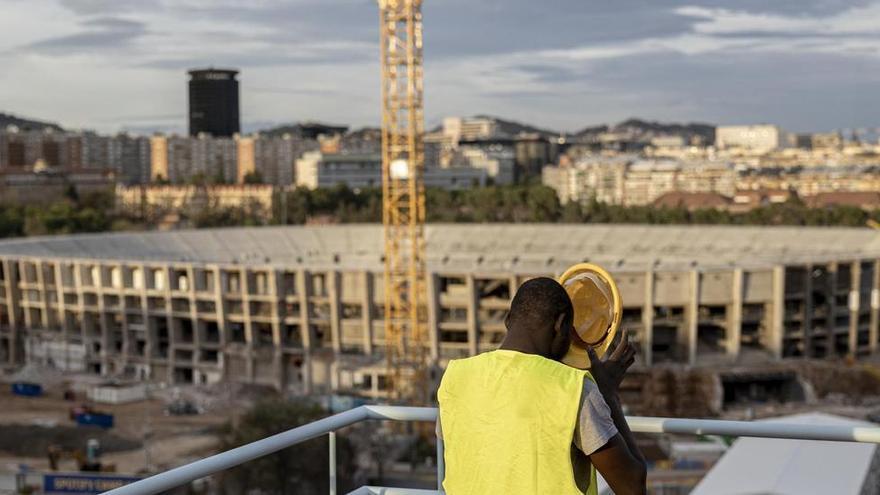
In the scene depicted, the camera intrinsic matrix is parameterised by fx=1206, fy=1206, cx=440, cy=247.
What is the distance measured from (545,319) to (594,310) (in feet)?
0.66

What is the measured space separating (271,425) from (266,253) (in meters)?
30.2

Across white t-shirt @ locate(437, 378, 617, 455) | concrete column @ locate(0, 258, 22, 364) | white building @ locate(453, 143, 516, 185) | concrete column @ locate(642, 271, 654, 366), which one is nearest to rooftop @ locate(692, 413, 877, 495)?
Answer: white t-shirt @ locate(437, 378, 617, 455)

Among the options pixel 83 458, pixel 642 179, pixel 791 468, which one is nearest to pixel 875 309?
pixel 83 458

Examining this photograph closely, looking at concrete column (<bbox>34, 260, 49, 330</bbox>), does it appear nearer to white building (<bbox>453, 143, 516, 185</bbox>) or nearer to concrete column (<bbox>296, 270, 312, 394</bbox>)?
concrete column (<bbox>296, 270, 312, 394</bbox>)

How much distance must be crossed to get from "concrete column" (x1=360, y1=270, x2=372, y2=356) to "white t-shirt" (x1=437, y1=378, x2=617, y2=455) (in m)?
36.6

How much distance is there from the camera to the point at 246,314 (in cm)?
4116

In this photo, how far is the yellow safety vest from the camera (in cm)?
279

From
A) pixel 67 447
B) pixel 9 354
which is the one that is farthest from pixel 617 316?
pixel 9 354

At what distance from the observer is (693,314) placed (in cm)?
3803

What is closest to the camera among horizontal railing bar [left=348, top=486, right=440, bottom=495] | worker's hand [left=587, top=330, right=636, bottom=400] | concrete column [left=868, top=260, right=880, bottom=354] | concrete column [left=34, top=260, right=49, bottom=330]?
worker's hand [left=587, top=330, right=636, bottom=400]

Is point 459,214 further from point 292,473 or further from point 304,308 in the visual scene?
point 292,473

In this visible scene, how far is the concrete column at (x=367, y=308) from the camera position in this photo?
3931 cm

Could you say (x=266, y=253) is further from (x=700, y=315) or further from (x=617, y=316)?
(x=617, y=316)

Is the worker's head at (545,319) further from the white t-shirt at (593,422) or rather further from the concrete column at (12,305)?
the concrete column at (12,305)
